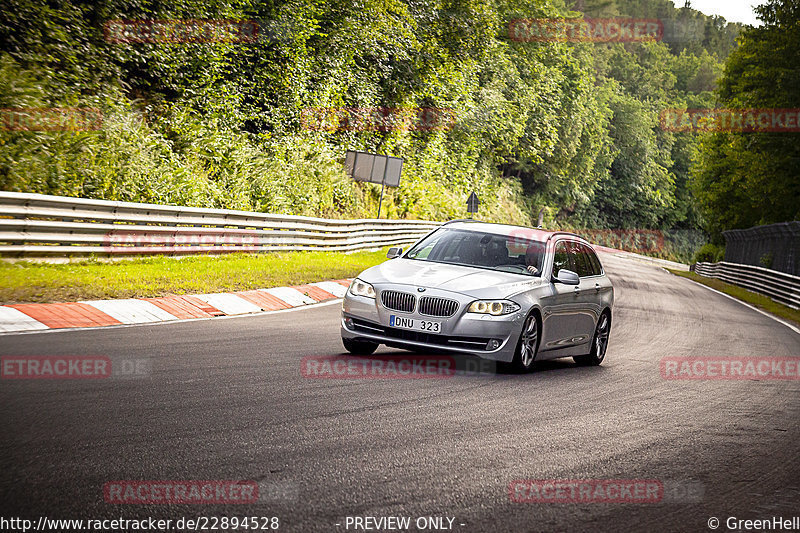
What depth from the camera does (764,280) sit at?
118ft

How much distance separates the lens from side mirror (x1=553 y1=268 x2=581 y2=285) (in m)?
10.0

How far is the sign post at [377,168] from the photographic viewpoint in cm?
3222

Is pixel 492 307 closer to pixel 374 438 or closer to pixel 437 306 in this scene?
pixel 437 306

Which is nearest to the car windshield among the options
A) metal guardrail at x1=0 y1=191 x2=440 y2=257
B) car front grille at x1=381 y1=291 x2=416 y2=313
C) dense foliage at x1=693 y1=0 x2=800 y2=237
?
car front grille at x1=381 y1=291 x2=416 y2=313

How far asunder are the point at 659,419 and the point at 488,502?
11.6 ft

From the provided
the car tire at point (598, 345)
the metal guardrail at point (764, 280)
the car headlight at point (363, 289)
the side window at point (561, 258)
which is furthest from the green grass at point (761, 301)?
the car headlight at point (363, 289)

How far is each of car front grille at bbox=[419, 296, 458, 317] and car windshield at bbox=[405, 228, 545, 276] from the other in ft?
3.85

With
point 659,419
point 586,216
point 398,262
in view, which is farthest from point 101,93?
point 586,216

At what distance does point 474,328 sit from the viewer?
352 inches

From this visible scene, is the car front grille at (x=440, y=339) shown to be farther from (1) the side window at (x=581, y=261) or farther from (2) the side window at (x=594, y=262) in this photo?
(2) the side window at (x=594, y=262)

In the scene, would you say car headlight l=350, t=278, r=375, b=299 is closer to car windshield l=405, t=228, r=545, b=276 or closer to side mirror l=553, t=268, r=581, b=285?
car windshield l=405, t=228, r=545, b=276

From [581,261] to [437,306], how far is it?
313 centimetres

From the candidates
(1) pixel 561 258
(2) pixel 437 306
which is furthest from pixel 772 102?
(2) pixel 437 306

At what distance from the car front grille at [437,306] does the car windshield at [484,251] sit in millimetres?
1174
